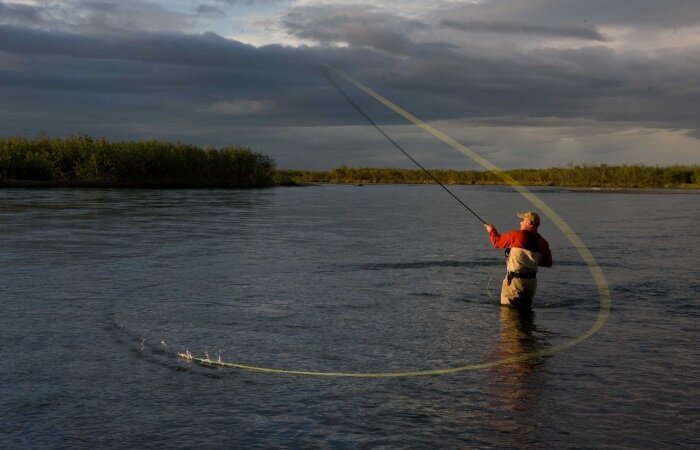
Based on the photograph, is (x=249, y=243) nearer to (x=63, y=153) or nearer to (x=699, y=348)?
(x=699, y=348)

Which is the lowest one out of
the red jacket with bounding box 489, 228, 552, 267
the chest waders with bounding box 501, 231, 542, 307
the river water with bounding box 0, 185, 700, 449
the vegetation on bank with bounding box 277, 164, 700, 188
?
the river water with bounding box 0, 185, 700, 449

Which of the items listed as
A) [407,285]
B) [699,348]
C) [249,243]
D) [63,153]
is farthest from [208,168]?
[699,348]

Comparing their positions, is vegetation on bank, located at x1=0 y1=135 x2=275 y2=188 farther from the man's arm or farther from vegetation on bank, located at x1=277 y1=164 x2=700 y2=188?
the man's arm

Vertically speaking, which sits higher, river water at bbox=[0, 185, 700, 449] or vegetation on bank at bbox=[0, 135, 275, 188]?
vegetation on bank at bbox=[0, 135, 275, 188]

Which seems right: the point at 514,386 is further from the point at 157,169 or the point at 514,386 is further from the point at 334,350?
the point at 157,169

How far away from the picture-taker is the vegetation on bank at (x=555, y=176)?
98812mm

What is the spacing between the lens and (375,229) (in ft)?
93.6

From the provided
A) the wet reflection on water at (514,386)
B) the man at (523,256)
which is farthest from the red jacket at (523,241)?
the wet reflection on water at (514,386)

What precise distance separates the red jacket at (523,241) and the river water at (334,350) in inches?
35.5

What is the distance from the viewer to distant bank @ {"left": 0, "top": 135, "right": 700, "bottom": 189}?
75.9 meters

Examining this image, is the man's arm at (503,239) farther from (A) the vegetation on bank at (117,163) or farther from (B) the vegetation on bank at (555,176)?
(B) the vegetation on bank at (555,176)

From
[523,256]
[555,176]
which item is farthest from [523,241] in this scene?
[555,176]

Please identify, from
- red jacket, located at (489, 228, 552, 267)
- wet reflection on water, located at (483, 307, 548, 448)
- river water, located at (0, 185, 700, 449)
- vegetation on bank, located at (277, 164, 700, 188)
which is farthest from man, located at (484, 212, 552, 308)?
vegetation on bank, located at (277, 164, 700, 188)

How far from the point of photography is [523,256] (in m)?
11.7
